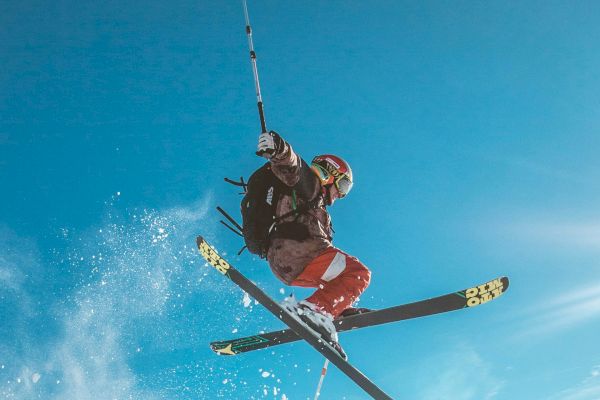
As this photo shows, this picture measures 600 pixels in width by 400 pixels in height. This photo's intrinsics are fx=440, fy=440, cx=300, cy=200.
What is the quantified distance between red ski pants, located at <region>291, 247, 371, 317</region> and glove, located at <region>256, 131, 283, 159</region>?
5.03 ft

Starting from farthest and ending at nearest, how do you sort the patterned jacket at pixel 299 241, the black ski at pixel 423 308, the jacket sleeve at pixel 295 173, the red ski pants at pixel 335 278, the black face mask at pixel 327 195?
the black face mask at pixel 327 195 < the black ski at pixel 423 308 < the patterned jacket at pixel 299 241 < the red ski pants at pixel 335 278 < the jacket sleeve at pixel 295 173

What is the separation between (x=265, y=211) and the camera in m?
5.35

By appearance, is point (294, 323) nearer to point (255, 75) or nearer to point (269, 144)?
point (269, 144)

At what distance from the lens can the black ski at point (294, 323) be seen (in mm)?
5105

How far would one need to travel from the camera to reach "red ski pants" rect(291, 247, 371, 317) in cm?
521

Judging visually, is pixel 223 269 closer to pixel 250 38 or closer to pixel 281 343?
pixel 281 343

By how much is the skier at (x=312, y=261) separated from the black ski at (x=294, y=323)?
9cm

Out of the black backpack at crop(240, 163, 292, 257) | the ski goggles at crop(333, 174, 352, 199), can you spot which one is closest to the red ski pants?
the black backpack at crop(240, 163, 292, 257)

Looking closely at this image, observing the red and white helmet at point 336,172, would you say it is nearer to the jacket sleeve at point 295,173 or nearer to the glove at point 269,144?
the jacket sleeve at point 295,173

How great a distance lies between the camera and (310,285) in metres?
5.51

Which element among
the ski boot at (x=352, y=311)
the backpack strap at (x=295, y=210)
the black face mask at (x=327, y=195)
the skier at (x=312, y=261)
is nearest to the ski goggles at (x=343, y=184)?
the black face mask at (x=327, y=195)

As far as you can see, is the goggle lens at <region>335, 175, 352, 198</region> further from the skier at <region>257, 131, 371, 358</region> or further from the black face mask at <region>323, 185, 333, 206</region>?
the skier at <region>257, 131, 371, 358</region>

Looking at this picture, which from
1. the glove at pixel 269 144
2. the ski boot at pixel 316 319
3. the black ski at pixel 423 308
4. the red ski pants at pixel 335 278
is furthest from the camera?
the black ski at pixel 423 308

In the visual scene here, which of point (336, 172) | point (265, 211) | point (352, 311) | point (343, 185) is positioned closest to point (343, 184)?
point (343, 185)
